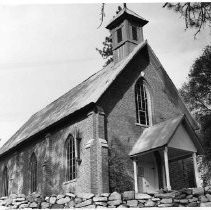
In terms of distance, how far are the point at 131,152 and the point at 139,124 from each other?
7.30ft

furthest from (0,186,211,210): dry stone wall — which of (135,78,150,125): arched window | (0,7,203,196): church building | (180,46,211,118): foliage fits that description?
(180,46,211,118): foliage

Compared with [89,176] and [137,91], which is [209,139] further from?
[89,176]

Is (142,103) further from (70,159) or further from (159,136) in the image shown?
(70,159)

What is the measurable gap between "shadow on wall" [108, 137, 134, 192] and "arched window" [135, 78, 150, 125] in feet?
9.23

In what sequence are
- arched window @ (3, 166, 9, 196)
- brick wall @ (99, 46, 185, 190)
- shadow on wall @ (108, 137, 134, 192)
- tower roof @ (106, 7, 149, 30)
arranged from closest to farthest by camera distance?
1. shadow on wall @ (108, 137, 134, 192)
2. brick wall @ (99, 46, 185, 190)
3. tower roof @ (106, 7, 149, 30)
4. arched window @ (3, 166, 9, 196)

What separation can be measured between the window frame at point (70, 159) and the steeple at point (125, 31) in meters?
7.21

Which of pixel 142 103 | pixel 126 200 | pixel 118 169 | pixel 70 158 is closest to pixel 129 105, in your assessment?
pixel 142 103

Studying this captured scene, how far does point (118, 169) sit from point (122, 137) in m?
1.98

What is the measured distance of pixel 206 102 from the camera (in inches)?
1291

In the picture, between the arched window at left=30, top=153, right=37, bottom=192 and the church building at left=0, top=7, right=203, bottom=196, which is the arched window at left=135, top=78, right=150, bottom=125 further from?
the arched window at left=30, top=153, right=37, bottom=192

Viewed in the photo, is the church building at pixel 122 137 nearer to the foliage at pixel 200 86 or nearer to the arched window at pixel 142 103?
the arched window at pixel 142 103

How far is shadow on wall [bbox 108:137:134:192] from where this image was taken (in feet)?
66.7

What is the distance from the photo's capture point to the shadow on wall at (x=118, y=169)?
20328 mm

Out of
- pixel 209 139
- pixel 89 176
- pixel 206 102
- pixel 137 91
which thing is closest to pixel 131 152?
pixel 89 176
